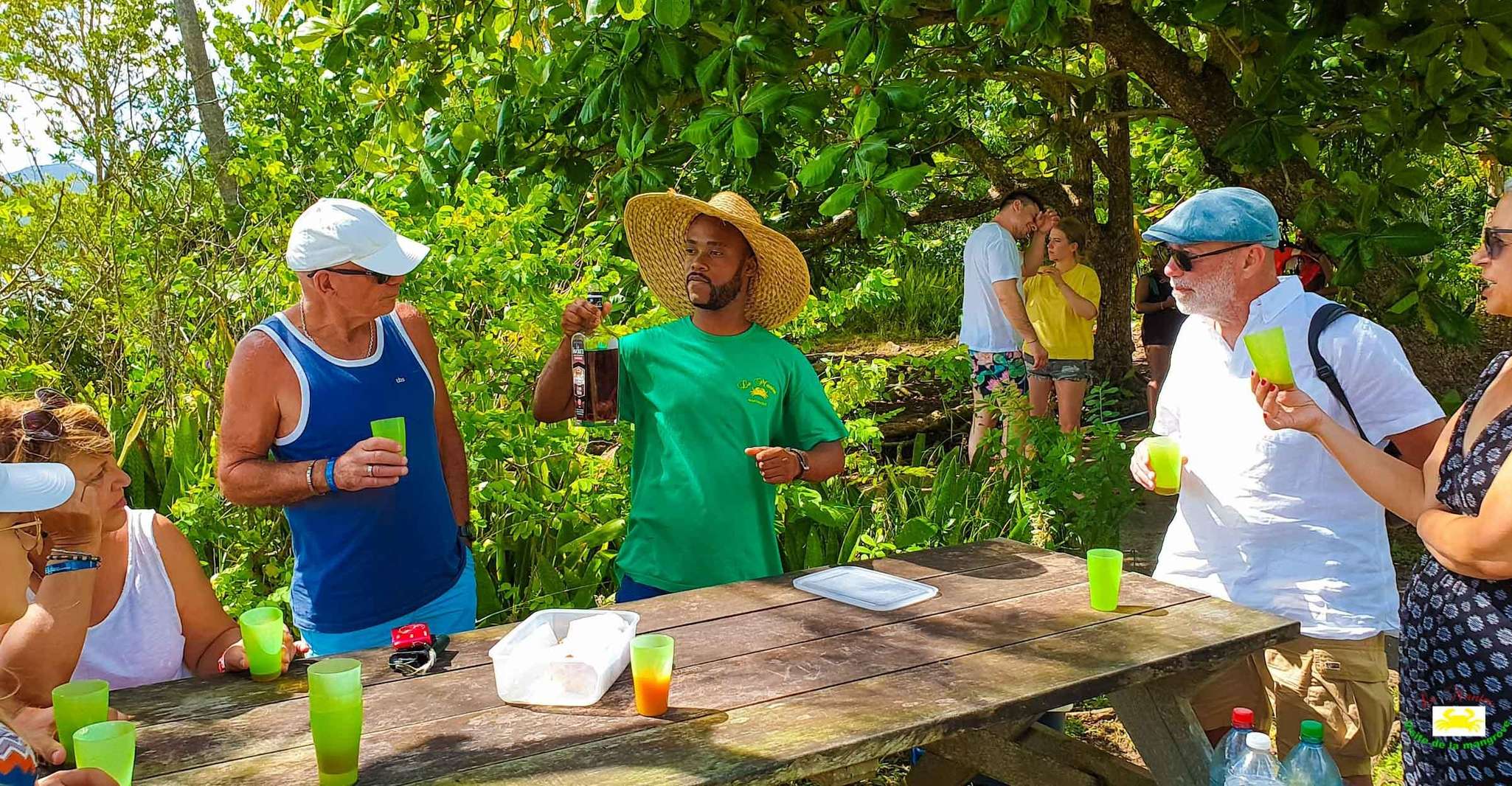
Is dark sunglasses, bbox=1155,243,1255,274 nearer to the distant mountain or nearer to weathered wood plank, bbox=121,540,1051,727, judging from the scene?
weathered wood plank, bbox=121,540,1051,727

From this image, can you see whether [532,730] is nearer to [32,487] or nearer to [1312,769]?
[32,487]

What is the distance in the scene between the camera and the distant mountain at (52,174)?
16.1ft

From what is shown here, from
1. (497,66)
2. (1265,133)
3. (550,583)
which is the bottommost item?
(550,583)

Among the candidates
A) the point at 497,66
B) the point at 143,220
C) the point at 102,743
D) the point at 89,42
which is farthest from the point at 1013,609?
the point at 89,42

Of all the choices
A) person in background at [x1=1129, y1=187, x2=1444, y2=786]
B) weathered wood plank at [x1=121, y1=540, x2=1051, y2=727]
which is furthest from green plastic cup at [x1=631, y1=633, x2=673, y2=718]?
person in background at [x1=1129, y1=187, x2=1444, y2=786]

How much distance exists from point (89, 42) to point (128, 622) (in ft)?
18.7

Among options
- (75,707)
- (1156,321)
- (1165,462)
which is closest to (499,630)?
(75,707)

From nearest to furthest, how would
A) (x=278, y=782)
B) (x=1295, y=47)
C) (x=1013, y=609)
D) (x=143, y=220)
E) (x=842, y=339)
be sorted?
(x=278, y=782) → (x=1013, y=609) → (x=1295, y=47) → (x=143, y=220) → (x=842, y=339)

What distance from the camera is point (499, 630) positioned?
98.7 inches

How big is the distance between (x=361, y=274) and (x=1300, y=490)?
2.18 meters

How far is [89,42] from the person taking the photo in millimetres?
6641

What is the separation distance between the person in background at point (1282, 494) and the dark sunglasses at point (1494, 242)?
1.22 ft

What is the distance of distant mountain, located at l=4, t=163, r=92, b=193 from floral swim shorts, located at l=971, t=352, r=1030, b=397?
4471 millimetres

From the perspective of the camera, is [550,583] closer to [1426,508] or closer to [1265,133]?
[1426,508]
